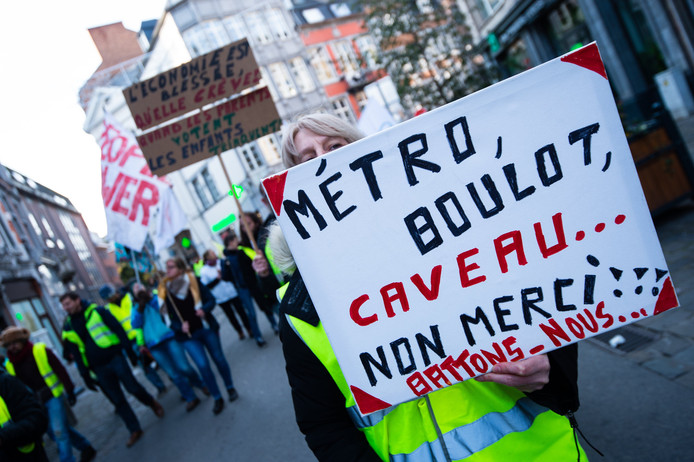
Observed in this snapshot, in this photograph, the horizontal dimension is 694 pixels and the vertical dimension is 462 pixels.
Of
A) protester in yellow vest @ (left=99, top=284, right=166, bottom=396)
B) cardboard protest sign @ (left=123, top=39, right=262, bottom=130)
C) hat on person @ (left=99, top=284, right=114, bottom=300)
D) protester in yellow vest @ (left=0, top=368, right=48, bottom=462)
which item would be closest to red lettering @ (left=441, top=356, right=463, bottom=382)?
protester in yellow vest @ (left=0, top=368, right=48, bottom=462)

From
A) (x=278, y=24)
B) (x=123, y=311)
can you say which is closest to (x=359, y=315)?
(x=123, y=311)

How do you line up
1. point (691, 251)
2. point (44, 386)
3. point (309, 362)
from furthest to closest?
point (44, 386), point (691, 251), point (309, 362)

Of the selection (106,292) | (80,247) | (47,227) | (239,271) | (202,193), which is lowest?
(239,271)

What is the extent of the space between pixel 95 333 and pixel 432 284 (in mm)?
5945

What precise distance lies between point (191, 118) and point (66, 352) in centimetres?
418

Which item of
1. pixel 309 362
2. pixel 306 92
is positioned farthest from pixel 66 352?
pixel 306 92

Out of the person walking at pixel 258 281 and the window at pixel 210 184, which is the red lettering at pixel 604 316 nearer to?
the person walking at pixel 258 281

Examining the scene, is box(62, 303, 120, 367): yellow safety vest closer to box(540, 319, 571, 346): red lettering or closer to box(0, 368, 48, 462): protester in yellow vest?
box(0, 368, 48, 462): protester in yellow vest

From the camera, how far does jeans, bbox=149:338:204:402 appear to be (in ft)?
20.6

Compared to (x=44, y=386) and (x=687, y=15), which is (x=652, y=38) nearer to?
(x=687, y=15)

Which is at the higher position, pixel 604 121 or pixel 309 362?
pixel 604 121

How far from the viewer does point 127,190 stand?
7.36 metres

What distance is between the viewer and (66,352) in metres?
6.99

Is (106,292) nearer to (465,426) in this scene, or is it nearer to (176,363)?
(176,363)
